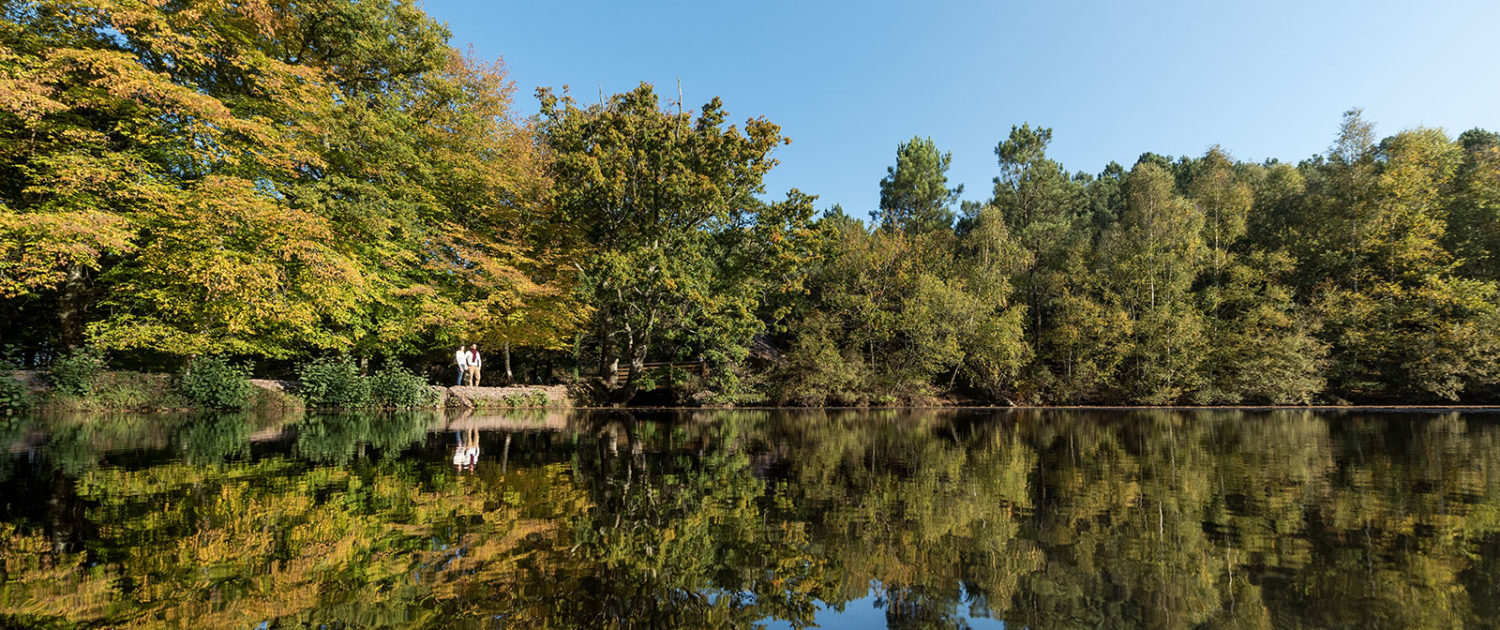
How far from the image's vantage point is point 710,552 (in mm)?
3809

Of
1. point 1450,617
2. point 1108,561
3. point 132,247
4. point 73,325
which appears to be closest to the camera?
point 1450,617

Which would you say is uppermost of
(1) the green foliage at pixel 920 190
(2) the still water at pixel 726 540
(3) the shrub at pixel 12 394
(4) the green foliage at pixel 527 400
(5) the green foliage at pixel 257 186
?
(1) the green foliage at pixel 920 190

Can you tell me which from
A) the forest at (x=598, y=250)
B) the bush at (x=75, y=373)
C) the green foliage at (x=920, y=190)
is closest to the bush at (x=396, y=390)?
the forest at (x=598, y=250)

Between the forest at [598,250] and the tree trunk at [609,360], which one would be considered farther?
the tree trunk at [609,360]

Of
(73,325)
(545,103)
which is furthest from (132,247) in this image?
(545,103)

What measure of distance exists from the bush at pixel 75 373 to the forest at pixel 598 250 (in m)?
1.01

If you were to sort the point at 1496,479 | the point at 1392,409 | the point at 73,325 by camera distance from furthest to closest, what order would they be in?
the point at 1392,409 < the point at 73,325 < the point at 1496,479

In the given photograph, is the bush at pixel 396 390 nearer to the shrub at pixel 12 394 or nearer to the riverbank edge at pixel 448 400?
the riverbank edge at pixel 448 400

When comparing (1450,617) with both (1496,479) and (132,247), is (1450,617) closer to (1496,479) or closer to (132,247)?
(1496,479)

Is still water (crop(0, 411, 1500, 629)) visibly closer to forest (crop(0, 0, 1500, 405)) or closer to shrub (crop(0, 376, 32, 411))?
shrub (crop(0, 376, 32, 411))

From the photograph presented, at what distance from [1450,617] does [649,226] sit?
70.3 feet

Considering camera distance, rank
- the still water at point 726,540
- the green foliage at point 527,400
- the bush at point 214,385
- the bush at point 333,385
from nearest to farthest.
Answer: the still water at point 726,540
the bush at point 214,385
the bush at point 333,385
the green foliage at point 527,400

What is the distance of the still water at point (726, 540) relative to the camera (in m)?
2.81

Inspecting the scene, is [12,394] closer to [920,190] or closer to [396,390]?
[396,390]
